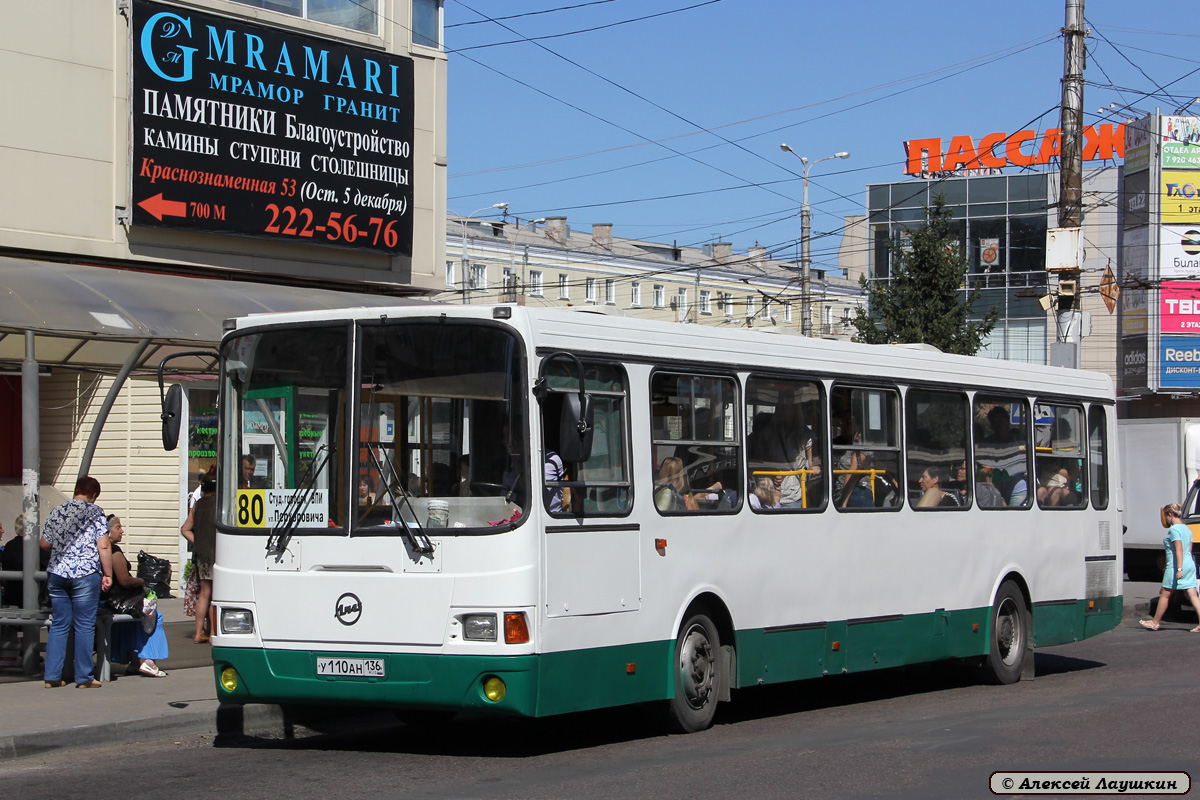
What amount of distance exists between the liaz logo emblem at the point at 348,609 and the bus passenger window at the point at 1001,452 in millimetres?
6317

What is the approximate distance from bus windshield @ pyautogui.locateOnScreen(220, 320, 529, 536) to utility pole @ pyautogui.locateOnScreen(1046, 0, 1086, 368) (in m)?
13.7

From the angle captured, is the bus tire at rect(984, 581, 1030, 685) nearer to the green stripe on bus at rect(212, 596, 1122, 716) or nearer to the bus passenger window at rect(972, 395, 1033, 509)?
the bus passenger window at rect(972, 395, 1033, 509)

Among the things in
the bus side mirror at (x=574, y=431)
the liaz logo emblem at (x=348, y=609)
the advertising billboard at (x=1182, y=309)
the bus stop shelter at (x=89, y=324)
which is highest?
the advertising billboard at (x=1182, y=309)

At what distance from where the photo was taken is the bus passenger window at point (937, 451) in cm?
1255

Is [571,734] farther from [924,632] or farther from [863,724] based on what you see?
[924,632]

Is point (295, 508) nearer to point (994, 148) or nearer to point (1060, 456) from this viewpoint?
point (1060, 456)

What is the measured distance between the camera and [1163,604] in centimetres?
1928

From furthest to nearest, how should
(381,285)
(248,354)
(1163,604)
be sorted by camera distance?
(381,285)
(1163,604)
(248,354)

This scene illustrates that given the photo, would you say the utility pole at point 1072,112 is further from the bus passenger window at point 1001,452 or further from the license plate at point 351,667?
the license plate at point 351,667

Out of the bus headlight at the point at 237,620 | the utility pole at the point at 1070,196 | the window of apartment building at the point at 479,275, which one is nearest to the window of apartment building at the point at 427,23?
the utility pole at the point at 1070,196

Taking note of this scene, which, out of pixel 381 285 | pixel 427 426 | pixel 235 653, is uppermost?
pixel 381 285

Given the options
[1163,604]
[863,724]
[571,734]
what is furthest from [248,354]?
[1163,604]

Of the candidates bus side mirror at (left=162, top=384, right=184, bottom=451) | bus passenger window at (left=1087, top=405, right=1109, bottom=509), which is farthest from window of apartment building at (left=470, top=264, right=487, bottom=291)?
bus side mirror at (left=162, top=384, right=184, bottom=451)

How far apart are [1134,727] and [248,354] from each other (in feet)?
20.7
